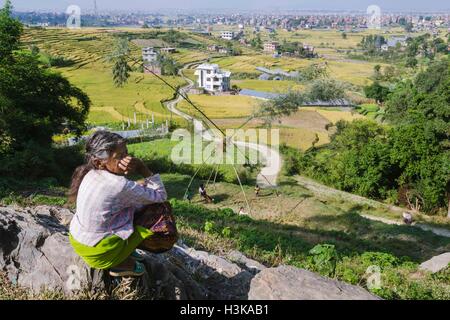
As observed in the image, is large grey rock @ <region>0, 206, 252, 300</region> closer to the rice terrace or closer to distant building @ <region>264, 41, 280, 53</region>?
the rice terrace

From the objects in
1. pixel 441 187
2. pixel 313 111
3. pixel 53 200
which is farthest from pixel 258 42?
pixel 53 200

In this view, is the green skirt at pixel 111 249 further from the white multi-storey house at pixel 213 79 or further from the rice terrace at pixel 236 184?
the white multi-storey house at pixel 213 79

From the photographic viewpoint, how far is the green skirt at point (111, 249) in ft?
9.85

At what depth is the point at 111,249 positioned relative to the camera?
9.89 feet

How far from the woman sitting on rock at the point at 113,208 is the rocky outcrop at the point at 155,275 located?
0.91 ft

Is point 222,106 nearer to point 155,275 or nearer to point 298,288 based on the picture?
point 155,275

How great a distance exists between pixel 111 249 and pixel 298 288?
124cm

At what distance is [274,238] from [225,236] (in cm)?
163

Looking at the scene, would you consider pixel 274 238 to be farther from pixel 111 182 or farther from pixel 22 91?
pixel 22 91

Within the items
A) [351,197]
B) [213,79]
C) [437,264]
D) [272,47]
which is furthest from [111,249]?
[272,47]

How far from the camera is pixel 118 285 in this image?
3.23m

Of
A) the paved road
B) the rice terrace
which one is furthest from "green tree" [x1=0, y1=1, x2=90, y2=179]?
the paved road

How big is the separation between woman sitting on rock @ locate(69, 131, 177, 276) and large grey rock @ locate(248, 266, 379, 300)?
678 mm
